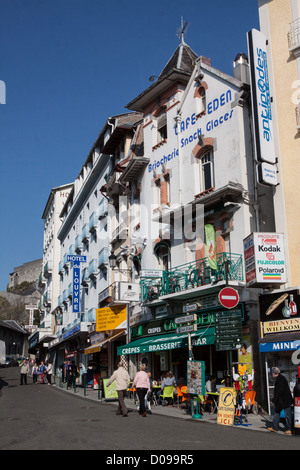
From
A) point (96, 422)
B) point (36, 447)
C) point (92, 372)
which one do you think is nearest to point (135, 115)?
point (92, 372)

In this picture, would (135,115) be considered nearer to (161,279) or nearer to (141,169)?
(141,169)

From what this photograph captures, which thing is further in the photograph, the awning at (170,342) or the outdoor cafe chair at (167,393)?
the outdoor cafe chair at (167,393)

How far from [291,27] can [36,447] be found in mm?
15260

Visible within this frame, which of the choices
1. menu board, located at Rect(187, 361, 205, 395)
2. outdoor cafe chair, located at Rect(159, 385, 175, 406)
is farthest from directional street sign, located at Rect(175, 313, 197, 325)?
outdoor cafe chair, located at Rect(159, 385, 175, 406)

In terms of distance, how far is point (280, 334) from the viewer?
49.9 ft

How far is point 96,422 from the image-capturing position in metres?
12.3

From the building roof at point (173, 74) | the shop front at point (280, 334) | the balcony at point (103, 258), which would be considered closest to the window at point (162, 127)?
the building roof at point (173, 74)

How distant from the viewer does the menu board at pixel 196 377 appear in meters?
14.2

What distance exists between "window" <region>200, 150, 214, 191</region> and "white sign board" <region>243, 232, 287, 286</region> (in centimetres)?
487

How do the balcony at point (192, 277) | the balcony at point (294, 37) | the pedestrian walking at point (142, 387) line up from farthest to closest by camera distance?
1. the balcony at point (192, 277)
2. the balcony at point (294, 37)
3. the pedestrian walking at point (142, 387)

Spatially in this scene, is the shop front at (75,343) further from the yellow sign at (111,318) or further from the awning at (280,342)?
the awning at (280,342)

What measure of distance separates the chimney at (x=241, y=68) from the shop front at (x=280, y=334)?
916 centimetres

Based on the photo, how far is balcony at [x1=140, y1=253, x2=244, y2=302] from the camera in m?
17.3

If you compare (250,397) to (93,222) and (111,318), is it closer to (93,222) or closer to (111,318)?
(111,318)
